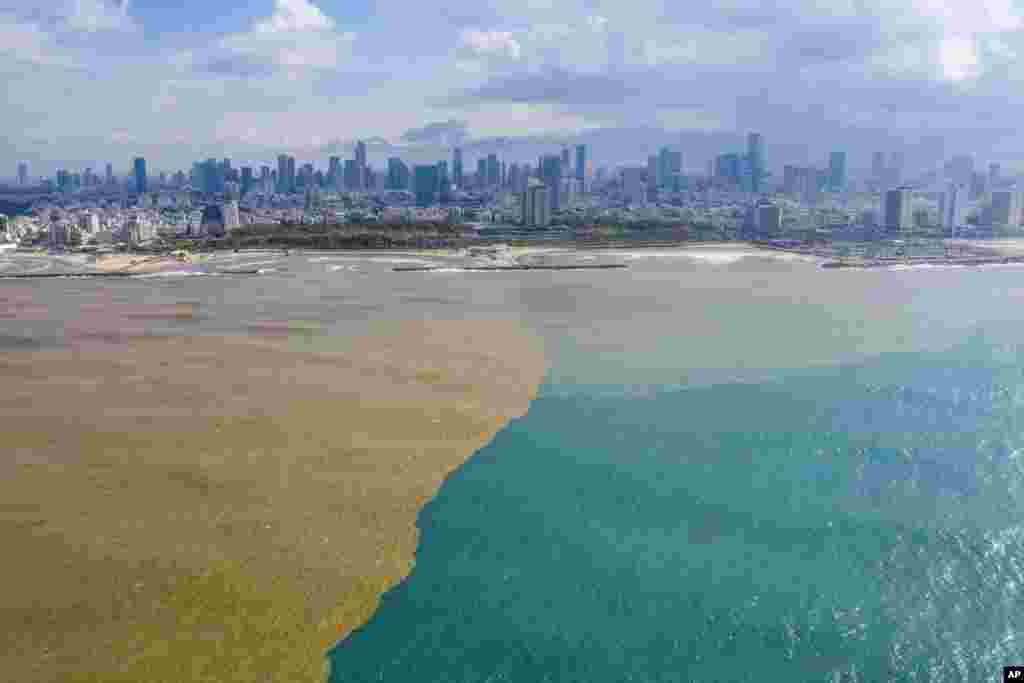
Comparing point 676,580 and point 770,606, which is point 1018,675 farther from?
point 676,580

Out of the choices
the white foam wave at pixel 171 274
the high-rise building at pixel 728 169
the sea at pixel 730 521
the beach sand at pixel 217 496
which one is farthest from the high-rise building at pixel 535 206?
the high-rise building at pixel 728 169

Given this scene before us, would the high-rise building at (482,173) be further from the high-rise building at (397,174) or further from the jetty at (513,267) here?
the jetty at (513,267)

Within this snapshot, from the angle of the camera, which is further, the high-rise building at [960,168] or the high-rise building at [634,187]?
the high-rise building at [960,168]

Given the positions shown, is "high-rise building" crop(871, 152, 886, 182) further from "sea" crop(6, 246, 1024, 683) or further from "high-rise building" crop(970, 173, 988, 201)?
"sea" crop(6, 246, 1024, 683)

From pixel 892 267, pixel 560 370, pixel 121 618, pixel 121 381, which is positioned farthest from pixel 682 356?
pixel 892 267

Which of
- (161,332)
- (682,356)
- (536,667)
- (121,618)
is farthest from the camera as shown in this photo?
(161,332)

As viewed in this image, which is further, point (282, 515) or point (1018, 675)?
point (282, 515)

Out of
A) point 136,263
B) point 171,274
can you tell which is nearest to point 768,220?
point 171,274

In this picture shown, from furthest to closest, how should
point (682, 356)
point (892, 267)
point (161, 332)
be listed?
point (892, 267) < point (161, 332) < point (682, 356)

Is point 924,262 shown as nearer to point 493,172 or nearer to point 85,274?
point 85,274
